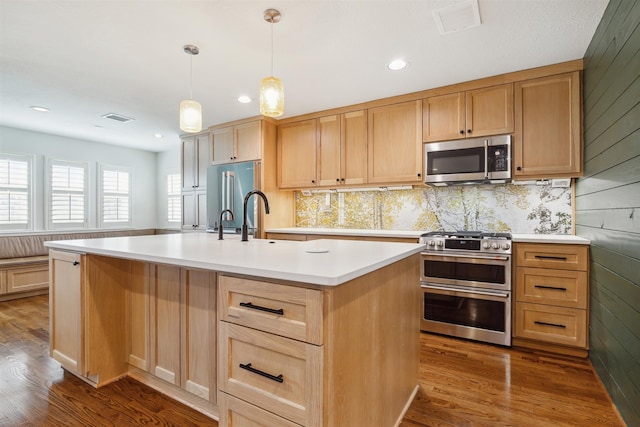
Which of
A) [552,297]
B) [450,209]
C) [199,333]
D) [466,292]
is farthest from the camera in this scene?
[450,209]

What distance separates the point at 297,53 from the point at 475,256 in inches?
88.7

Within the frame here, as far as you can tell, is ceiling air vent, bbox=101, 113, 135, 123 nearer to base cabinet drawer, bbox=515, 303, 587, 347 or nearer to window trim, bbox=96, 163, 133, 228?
window trim, bbox=96, 163, 133, 228

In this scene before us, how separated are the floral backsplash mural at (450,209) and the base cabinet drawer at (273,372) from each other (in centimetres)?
280

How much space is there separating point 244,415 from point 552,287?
2485 mm

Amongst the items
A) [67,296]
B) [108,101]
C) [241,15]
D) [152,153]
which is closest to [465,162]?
[241,15]

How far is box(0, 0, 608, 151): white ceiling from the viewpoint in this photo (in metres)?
1.99

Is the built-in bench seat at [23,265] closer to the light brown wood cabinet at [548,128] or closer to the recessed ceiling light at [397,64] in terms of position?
the recessed ceiling light at [397,64]

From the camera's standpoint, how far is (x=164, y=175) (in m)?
6.42

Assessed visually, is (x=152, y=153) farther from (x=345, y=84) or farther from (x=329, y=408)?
(x=329, y=408)

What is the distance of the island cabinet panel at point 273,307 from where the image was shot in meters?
1.08

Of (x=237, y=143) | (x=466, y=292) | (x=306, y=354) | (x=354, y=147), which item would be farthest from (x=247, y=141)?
(x=306, y=354)

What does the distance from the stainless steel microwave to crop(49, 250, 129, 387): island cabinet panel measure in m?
2.81

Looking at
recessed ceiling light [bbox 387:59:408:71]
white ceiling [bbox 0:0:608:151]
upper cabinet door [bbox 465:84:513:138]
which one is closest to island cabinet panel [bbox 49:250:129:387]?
white ceiling [bbox 0:0:608:151]

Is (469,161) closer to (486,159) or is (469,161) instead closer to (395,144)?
(486,159)
